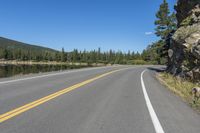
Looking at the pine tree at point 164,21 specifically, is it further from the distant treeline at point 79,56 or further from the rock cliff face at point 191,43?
the distant treeline at point 79,56

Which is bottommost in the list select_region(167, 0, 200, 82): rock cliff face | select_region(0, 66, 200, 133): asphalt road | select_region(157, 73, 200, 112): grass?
select_region(157, 73, 200, 112): grass

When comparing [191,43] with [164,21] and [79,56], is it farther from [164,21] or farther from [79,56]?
[79,56]

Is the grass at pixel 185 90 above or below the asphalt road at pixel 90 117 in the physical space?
below

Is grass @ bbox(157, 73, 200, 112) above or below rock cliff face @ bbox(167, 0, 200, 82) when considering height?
below

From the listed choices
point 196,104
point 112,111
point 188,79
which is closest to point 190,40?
point 188,79

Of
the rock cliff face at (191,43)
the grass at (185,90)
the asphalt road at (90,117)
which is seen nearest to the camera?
the asphalt road at (90,117)

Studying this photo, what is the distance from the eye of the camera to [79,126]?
5645mm

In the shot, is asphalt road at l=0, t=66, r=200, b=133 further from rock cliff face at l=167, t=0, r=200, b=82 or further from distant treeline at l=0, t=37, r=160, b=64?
distant treeline at l=0, t=37, r=160, b=64

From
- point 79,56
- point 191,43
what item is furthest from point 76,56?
point 191,43

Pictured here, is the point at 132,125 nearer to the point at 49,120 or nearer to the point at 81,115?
the point at 81,115

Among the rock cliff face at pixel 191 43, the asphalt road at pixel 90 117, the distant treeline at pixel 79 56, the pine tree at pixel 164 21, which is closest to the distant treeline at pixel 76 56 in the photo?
the distant treeline at pixel 79 56

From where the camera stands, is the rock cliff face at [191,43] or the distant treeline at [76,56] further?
the distant treeline at [76,56]

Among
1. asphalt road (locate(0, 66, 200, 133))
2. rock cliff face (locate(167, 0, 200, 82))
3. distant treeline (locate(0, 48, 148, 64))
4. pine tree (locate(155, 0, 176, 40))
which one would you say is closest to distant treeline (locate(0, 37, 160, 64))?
distant treeline (locate(0, 48, 148, 64))

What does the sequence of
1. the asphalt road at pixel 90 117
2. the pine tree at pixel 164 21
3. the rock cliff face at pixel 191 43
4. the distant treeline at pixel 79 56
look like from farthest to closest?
the distant treeline at pixel 79 56
the pine tree at pixel 164 21
the rock cliff face at pixel 191 43
the asphalt road at pixel 90 117
